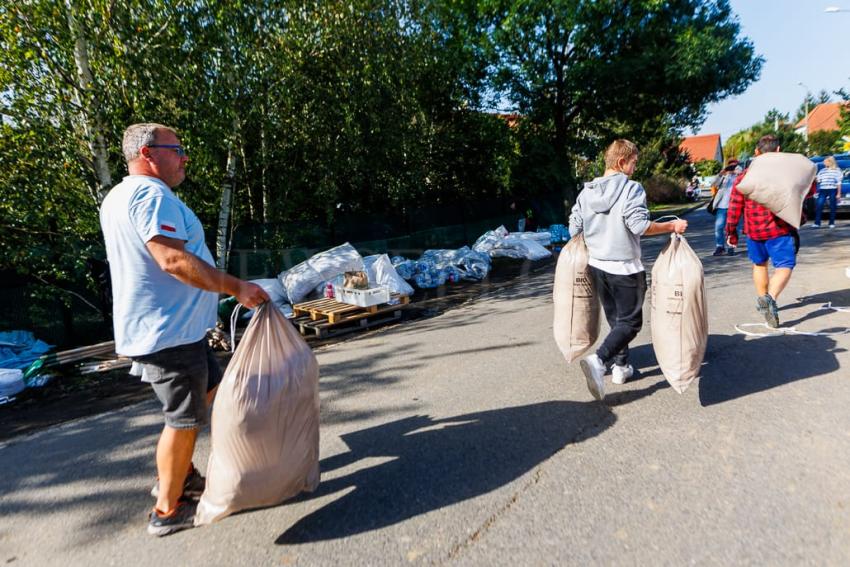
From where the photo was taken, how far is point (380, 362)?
17.3 feet

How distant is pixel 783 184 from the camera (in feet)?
16.5

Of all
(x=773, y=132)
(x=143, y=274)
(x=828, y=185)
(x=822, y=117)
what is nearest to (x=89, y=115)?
(x=143, y=274)

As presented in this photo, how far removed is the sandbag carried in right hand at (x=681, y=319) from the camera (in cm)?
346

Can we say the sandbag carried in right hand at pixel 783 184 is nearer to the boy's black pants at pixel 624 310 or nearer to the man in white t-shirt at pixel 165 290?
the boy's black pants at pixel 624 310

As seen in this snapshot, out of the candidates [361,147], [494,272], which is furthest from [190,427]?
[494,272]

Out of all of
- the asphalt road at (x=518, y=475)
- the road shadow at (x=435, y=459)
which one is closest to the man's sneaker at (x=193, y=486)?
the asphalt road at (x=518, y=475)

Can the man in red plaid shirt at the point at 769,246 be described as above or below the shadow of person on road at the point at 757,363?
above

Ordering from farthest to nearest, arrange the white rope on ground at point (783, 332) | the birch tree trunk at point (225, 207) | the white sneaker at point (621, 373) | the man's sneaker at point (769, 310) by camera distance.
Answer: the birch tree trunk at point (225, 207) → the man's sneaker at point (769, 310) → the white rope on ground at point (783, 332) → the white sneaker at point (621, 373)

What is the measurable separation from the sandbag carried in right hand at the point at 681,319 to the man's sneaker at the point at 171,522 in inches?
112

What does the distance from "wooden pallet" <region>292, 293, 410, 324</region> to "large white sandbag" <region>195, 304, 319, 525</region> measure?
14.1ft

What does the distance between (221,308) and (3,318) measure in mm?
2448

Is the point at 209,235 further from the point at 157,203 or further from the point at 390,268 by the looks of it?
the point at 157,203

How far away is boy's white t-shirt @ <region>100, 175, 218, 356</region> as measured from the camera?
7.57 ft

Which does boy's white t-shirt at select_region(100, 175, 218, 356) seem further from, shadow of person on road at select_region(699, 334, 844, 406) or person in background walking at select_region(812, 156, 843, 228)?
person in background walking at select_region(812, 156, 843, 228)
